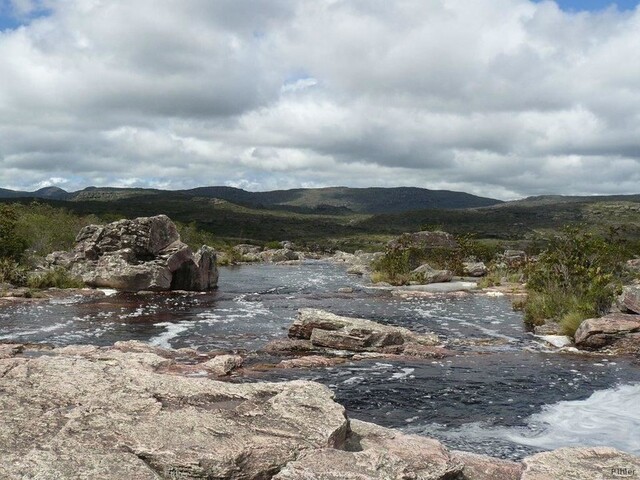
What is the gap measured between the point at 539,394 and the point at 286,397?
9390 millimetres

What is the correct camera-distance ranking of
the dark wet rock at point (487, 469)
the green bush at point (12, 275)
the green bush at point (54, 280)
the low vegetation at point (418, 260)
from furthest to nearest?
the low vegetation at point (418, 260), the green bush at point (54, 280), the green bush at point (12, 275), the dark wet rock at point (487, 469)

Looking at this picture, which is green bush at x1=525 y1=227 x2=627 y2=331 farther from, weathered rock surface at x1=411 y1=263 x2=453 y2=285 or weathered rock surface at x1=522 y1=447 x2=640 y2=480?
weathered rock surface at x1=522 y1=447 x2=640 y2=480

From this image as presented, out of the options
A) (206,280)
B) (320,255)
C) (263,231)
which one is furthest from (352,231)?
(206,280)

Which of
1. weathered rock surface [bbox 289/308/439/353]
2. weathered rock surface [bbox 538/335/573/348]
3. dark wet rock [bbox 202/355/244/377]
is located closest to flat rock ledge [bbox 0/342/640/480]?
dark wet rock [bbox 202/355/244/377]

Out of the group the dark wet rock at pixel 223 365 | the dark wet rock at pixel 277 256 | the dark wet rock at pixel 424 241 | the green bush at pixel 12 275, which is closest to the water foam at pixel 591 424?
the dark wet rock at pixel 223 365

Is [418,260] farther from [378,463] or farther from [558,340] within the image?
[378,463]

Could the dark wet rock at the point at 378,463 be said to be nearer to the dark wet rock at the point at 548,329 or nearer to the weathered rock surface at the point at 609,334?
the weathered rock surface at the point at 609,334

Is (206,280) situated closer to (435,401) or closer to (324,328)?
(324,328)

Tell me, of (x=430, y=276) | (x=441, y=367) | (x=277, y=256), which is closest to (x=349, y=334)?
(x=441, y=367)

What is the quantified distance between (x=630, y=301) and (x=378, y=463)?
22264mm

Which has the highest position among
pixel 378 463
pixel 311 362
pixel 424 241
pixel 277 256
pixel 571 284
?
pixel 424 241

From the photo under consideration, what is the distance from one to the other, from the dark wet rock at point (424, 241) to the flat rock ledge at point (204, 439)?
51.1m

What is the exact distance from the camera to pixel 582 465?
25.5ft

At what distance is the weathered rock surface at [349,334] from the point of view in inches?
834
